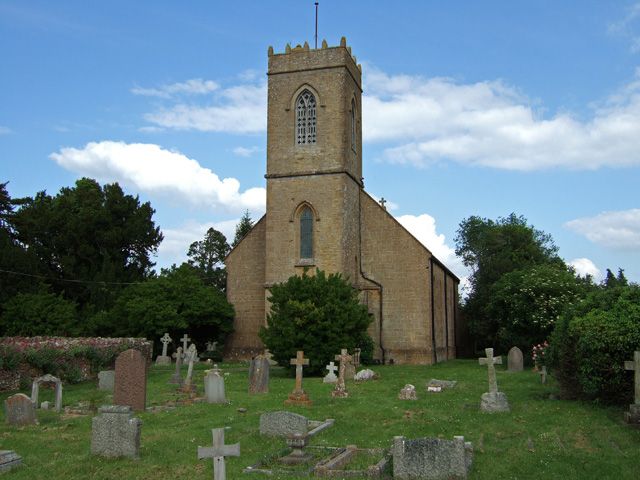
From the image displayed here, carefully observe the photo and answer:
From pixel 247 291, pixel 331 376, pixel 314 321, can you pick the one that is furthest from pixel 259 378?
pixel 247 291

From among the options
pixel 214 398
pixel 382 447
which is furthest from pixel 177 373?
pixel 382 447

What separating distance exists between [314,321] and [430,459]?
15.2 meters

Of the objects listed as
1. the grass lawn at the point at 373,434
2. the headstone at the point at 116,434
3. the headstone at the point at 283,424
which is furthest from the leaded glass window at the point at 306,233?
the headstone at the point at 116,434

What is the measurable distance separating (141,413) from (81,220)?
34369 millimetres

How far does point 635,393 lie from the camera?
41.8ft

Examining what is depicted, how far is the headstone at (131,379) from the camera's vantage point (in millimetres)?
15562

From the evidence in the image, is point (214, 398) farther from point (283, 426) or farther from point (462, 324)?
point (462, 324)

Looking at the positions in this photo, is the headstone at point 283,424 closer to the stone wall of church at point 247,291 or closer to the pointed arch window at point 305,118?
the stone wall of church at point 247,291

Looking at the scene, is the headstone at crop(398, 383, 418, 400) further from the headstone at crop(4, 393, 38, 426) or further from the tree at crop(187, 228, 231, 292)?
the tree at crop(187, 228, 231, 292)

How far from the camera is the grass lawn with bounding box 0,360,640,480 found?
9.93m

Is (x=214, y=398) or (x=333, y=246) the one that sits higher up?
(x=333, y=246)

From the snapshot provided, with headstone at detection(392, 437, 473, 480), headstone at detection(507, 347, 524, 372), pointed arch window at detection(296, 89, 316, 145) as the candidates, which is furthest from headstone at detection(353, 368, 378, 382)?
pointed arch window at detection(296, 89, 316, 145)

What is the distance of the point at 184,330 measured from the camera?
35219 millimetres

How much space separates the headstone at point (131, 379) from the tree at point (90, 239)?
27.8m
